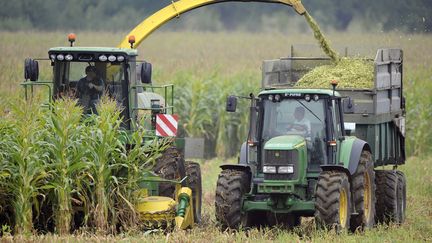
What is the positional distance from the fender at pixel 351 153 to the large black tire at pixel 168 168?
207cm

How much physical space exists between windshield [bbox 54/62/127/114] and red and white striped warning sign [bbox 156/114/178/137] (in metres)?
0.55

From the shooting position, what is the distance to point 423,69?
27.0 metres

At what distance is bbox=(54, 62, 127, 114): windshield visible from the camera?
42.9 ft

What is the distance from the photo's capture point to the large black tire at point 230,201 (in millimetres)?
12062

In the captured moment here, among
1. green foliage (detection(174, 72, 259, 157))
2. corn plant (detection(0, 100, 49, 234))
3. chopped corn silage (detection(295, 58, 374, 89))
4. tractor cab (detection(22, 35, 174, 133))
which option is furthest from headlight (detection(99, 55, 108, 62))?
green foliage (detection(174, 72, 259, 157))

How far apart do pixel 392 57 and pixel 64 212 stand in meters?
6.43

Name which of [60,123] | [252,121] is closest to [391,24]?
[252,121]

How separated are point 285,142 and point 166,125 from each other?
6.04 ft

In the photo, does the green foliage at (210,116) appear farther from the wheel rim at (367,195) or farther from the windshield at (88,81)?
the wheel rim at (367,195)

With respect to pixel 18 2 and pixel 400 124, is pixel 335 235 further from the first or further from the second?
pixel 18 2

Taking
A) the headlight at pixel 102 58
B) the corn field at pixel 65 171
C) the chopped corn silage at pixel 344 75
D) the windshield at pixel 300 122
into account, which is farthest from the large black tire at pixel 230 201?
the chopped corn silage at pixel 344 75

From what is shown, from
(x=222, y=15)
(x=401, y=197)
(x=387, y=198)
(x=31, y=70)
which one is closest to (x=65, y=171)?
(x=31, y=70)

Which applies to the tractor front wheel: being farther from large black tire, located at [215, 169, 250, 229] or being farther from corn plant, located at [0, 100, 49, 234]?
corn plant, located at [0, 100, 49, 234]

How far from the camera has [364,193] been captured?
515 inches
